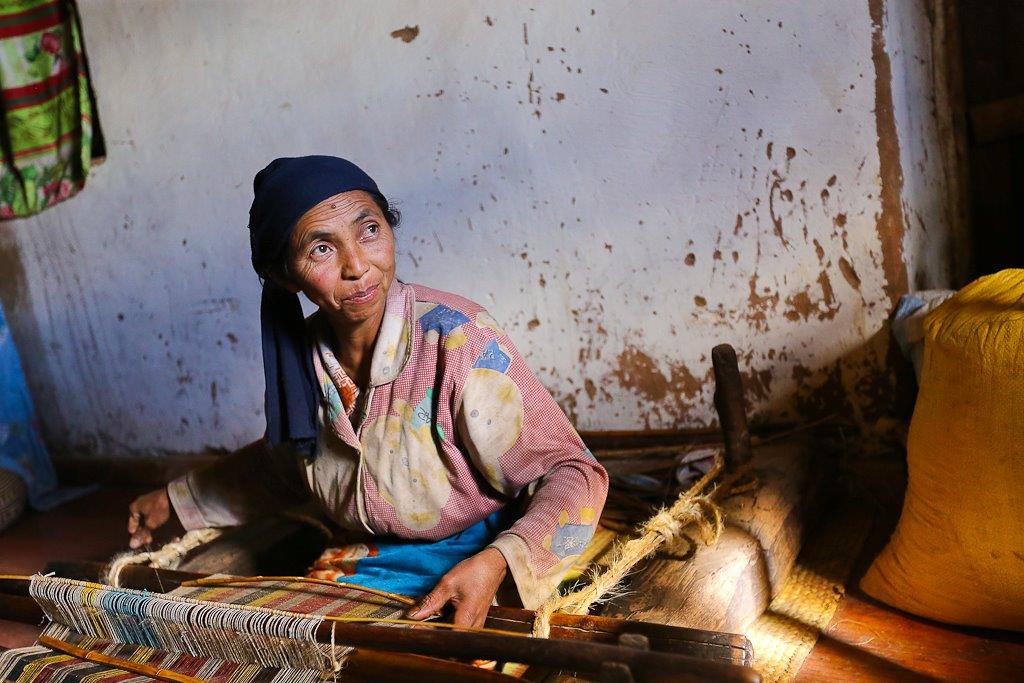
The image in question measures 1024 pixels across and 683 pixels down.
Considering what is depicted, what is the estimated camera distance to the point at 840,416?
108 inches

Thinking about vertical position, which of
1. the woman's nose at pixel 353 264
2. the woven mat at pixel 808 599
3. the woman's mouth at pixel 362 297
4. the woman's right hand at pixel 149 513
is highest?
the woman's nose at pixel 353 264

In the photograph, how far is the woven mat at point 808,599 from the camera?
6.42 ft

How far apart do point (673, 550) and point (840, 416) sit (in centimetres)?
89

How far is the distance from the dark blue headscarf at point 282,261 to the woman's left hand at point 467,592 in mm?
553

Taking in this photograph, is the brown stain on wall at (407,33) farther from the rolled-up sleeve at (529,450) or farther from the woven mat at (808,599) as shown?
the woven mat at (808,599)

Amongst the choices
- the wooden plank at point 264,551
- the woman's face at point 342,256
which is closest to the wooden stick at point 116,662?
the woman's face at point 342,256

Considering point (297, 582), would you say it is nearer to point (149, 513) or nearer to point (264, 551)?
point (149, 513)

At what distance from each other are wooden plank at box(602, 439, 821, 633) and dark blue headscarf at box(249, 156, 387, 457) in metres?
0.79

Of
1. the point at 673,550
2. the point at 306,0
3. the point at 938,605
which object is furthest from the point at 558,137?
the point at 938,605

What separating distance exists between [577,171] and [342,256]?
1298 millimetres

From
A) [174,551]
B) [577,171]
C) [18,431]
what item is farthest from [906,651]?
[18,431]

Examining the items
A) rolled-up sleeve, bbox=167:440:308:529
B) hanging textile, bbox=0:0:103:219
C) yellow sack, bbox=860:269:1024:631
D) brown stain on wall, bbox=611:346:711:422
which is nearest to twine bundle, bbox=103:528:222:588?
rolled-up sleeve, bbox=167:440:308:529

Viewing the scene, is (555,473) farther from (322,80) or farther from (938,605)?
(322,80)

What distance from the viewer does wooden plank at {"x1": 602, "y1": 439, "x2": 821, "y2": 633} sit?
6.30 ft
